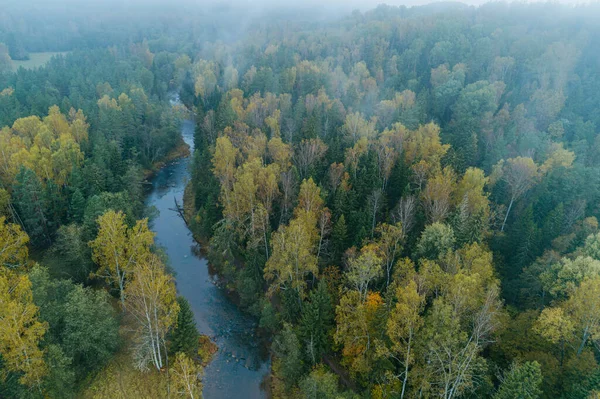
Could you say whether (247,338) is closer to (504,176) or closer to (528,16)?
(504,176)

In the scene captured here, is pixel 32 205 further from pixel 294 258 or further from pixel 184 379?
pixel 294 258

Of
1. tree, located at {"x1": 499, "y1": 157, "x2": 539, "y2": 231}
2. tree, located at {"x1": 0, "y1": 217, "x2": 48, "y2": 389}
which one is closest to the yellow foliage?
tree, located at {"x1": 0, "y1": 217, "x2": 48, "y2": 389}

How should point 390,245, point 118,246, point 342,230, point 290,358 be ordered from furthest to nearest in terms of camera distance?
point 342,230 < point 118,246 < point 390,245 < point 290,358

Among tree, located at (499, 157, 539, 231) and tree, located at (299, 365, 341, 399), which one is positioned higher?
tree, located at (499, 157, 539, 231)

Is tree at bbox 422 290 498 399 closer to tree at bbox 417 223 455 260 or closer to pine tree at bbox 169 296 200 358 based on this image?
tree at bbox 417 223 455 260

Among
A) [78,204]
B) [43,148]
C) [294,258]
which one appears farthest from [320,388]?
[43,148]

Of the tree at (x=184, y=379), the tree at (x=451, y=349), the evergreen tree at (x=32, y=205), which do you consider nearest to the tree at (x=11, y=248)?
the evergreen tree at (x=32, y=205)
